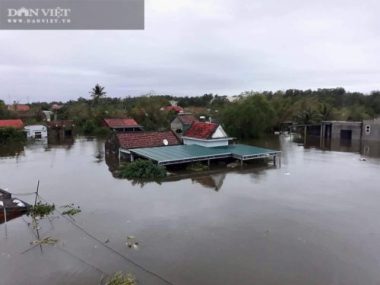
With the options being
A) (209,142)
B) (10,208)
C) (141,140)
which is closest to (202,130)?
(209,142)

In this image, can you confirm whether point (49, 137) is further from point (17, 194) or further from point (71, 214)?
point (71, 214)

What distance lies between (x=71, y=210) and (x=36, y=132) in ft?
97.5

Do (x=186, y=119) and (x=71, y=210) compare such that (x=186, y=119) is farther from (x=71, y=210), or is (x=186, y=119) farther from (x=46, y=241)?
(x=46, y=241)

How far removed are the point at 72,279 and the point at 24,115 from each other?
52403mm

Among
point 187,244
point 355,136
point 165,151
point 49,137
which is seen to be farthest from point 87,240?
point 355,136

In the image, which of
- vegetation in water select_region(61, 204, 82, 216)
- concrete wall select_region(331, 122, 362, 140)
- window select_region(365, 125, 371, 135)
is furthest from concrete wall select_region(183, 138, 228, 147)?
window select_region(365, 125, 371, 135)

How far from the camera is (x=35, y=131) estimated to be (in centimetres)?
3944

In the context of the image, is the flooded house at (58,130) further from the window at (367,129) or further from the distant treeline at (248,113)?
the window at (367,129)

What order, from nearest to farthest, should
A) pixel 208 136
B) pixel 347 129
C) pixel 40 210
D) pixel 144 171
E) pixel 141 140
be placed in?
1. pixel 40 210
2. pixel 144 171
3. pixel 141 140
4. pixel 208 136
5. pixel 347 129

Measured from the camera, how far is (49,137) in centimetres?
4053

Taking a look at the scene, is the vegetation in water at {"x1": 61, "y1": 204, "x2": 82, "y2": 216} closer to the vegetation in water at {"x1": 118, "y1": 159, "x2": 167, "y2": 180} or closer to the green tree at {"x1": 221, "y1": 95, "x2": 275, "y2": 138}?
the vegetation in water at {"x1": 118, "y1": 159, "x2": 167, "y2": 180}

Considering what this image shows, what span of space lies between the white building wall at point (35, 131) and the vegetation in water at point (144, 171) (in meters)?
24.3

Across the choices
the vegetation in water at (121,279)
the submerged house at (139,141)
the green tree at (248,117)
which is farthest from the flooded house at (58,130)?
the vegetation in water at (121,279)

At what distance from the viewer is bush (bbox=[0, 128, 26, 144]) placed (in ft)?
111
